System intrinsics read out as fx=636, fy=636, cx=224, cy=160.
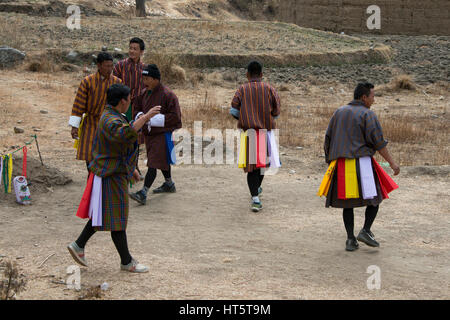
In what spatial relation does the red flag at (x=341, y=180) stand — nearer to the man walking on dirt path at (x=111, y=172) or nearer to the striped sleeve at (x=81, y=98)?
the man walking on dirt path at (x=111, y=172)

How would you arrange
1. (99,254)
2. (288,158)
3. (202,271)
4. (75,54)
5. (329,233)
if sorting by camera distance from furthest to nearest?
1. (75,54)
2. (288,158)
3. (329,233)
4. (99,254)
5. (202,271)

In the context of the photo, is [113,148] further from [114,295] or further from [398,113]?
[398,113]

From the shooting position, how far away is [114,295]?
4.43 metres

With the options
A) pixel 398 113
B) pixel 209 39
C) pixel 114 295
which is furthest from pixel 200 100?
pixel 114 295

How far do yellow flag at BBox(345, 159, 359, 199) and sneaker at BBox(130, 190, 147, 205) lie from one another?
2.51 metres

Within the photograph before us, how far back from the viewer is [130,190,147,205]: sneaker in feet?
22.8

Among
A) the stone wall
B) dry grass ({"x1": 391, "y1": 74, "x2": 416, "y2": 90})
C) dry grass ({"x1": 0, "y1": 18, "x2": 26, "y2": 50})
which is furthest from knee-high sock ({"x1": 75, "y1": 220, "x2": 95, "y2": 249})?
the stone wall

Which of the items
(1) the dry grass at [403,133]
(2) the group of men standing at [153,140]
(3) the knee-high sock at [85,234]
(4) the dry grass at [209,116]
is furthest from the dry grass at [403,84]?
(3) the knee-high sock at [85,234]

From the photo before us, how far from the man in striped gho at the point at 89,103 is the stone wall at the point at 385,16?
1813cm

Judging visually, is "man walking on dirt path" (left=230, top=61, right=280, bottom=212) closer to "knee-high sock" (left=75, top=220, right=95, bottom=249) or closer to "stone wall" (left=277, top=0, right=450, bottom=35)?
"knee-high sock" (left=75, top=220, right=95, bottom=249)

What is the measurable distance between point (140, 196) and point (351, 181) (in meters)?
2.57

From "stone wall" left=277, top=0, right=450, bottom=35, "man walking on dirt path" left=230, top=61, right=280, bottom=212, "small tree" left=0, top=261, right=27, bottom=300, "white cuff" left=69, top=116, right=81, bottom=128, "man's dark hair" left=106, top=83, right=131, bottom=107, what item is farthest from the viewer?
"stone wall" left=277, top=0, right=450, bottom=35

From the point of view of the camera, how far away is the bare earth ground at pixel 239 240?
468 cm

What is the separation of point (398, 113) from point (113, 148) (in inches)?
366
